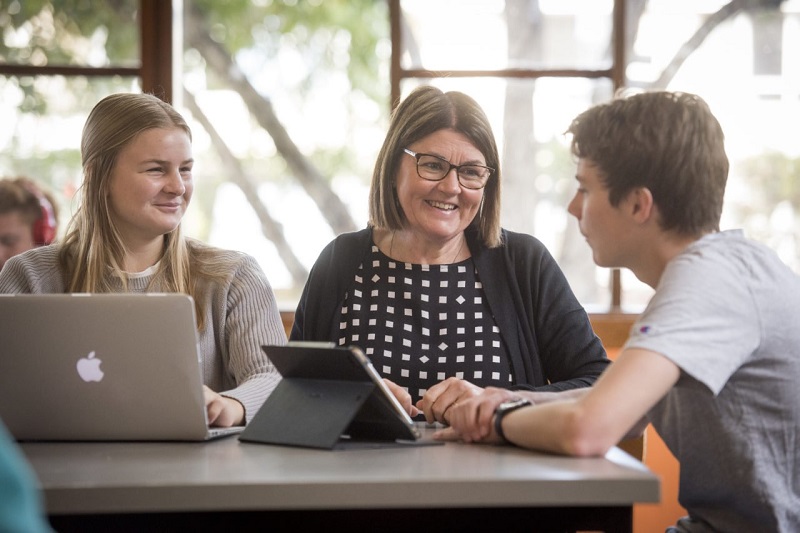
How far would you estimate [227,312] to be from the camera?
2107 millimetres

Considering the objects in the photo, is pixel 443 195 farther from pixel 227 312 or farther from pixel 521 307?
pixel 227 312

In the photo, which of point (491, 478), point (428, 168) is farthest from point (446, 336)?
point (491, 478)

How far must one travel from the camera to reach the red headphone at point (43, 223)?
3193 mm

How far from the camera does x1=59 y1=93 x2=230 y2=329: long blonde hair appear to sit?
2074 mm

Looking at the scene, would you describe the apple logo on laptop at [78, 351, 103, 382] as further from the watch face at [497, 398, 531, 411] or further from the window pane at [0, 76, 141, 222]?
the window pane at [0, 76, 141, 222]

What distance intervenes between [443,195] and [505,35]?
67.4 inches

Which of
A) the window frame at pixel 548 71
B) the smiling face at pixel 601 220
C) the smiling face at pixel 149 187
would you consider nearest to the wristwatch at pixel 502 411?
the smiling face at pixel 601 220

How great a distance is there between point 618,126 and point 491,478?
26.7 inches

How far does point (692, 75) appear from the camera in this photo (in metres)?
3.65

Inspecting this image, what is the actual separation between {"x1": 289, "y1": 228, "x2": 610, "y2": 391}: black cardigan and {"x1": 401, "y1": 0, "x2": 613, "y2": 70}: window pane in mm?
1566

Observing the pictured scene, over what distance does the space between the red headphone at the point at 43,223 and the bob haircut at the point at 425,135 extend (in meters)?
1.45

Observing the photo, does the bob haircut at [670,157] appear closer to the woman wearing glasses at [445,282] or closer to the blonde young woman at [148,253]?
the woman wearing glasses at [445,282]

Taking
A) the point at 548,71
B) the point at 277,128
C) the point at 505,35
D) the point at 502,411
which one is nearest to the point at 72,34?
the point at 277,128

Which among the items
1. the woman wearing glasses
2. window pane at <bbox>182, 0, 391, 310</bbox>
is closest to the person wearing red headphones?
window pane at <bbox>182, 0, 391, 310</bbox>
